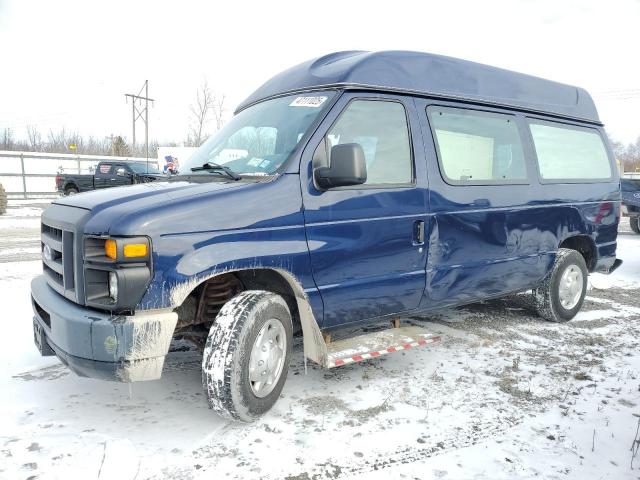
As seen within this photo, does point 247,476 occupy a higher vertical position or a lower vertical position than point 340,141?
lower

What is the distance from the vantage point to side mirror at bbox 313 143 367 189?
3059 mm

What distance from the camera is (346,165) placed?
3064 millimetres

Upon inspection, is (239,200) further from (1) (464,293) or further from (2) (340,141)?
(1) (464,293)

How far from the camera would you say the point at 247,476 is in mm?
2500

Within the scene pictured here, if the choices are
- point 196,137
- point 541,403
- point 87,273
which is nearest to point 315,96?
point 87,273

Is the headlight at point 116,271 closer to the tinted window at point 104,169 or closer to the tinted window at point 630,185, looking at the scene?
the tinted window at point 630,185

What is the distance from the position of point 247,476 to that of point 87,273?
53.7 inches

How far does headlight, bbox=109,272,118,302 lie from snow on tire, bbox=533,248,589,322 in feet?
14.0

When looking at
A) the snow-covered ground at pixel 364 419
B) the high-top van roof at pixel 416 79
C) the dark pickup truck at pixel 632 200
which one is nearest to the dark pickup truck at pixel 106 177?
the dark pickup truck at pixel 632 200

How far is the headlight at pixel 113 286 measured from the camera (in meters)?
2.59

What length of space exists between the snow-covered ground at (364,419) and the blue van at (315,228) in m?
0.31

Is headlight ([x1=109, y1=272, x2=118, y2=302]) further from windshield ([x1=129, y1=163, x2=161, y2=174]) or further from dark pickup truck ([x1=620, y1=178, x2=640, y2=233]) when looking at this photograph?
windshield ([x1=129, y1=163, x2=161, y2=174])

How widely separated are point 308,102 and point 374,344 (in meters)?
1.82

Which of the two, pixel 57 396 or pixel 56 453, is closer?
pixel 56 453
